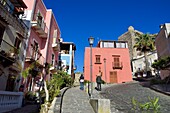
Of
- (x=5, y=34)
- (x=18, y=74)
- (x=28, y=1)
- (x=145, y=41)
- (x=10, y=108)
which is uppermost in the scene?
(x=145, y=41)

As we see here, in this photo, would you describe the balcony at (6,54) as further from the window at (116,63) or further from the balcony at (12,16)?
the window at (116,63)

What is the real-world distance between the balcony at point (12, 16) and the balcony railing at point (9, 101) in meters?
Result: 4.67

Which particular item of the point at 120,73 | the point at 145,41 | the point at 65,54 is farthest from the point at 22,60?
the point at 145,41

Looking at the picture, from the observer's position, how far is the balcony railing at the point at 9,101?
25.3 ft

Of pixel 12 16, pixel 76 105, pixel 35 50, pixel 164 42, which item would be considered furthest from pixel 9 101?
pixel 164 42

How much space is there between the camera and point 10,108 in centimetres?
841

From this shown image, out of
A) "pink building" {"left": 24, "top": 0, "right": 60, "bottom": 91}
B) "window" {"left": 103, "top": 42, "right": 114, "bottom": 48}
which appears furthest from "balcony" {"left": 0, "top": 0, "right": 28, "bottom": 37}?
"window" {"left": 103, "top": 42, "right": 114, "bottom": 48}

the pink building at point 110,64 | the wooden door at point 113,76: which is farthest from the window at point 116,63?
the wooden door at point 113,76

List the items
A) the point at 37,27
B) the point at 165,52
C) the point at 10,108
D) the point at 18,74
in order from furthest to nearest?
the point at 165,52, the point at 37,27, the point at 18,74, the point at 10,108

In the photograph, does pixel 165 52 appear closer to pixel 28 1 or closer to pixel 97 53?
pixel 97 53

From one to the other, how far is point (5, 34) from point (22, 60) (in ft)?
9.09

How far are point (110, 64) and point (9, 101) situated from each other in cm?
2146

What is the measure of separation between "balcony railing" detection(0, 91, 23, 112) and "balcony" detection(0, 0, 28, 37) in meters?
4.67

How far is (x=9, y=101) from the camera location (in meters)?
8.37
